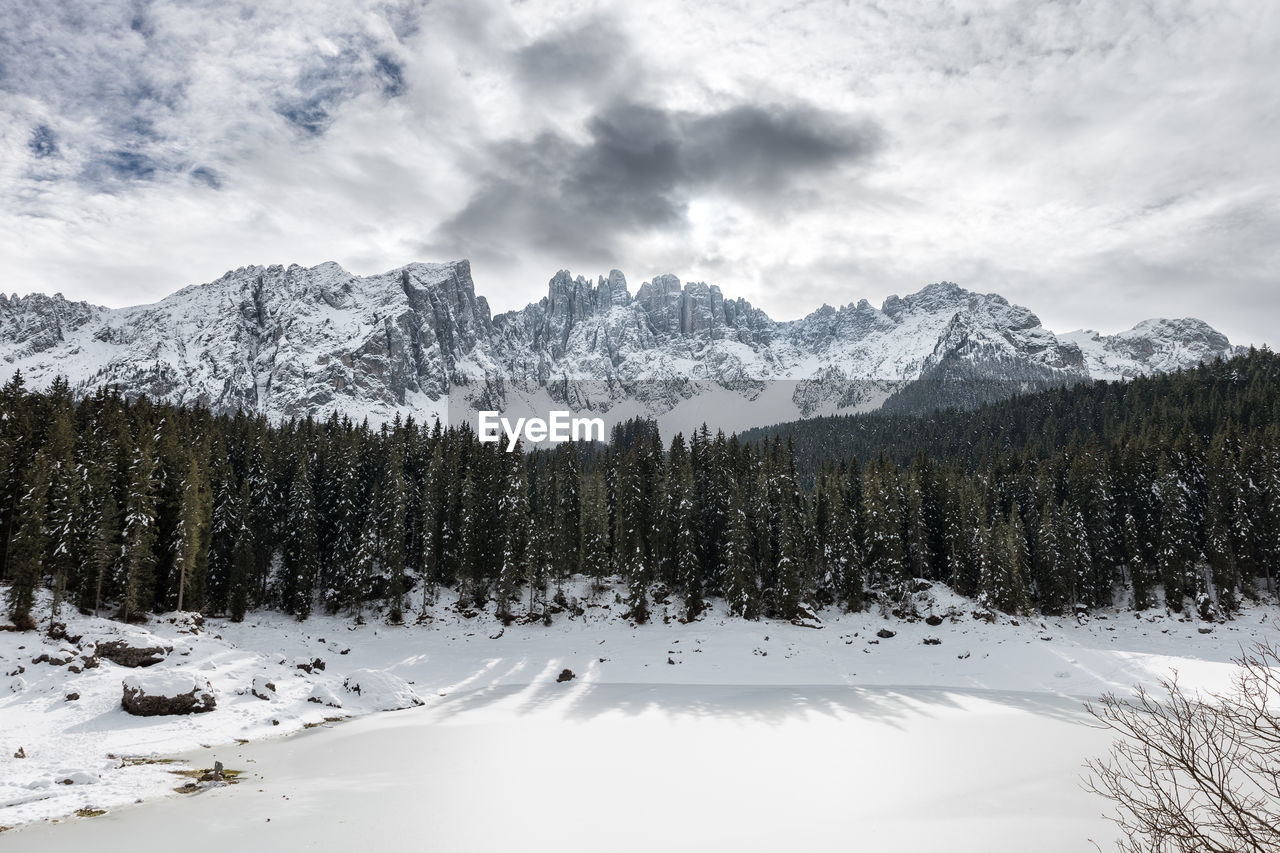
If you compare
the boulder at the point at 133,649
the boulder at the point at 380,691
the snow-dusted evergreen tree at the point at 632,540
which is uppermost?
the snow-dusted evergreen tree at the point at 632,540

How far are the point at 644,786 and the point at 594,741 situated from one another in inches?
276

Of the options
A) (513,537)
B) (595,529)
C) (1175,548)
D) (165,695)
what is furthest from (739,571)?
(1175,548)

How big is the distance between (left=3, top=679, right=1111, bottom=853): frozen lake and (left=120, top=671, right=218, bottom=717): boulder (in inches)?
217

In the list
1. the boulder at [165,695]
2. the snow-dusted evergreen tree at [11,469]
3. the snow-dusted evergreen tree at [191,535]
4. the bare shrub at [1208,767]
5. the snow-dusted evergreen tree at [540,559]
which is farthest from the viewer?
the snow-dusted evergreen tree at [540,559]

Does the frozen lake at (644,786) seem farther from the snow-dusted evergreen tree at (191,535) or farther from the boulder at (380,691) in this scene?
the snow-dusted evergreen tree at (191,535)

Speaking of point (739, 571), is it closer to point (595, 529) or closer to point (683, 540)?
point (683, 540)

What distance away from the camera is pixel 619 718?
32.8m

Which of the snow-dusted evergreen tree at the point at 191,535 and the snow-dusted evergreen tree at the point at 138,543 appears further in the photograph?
the snow-dusted evergreen tree at the point at 191,535

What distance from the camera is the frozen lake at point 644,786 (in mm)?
16516

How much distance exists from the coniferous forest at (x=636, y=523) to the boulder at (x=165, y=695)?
21.6m

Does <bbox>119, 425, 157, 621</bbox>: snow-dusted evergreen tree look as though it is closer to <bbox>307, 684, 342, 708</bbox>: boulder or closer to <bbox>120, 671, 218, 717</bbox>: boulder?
<bbox>120, 671, 218, 717</bbox>: boulder

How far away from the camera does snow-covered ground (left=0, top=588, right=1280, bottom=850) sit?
17.3 meters

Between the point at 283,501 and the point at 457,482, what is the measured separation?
56.2ft

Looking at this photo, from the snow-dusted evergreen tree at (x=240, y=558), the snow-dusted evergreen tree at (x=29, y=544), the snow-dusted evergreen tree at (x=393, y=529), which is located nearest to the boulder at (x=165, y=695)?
the snow-dusted evergreen tree at (x=29, y=544)
